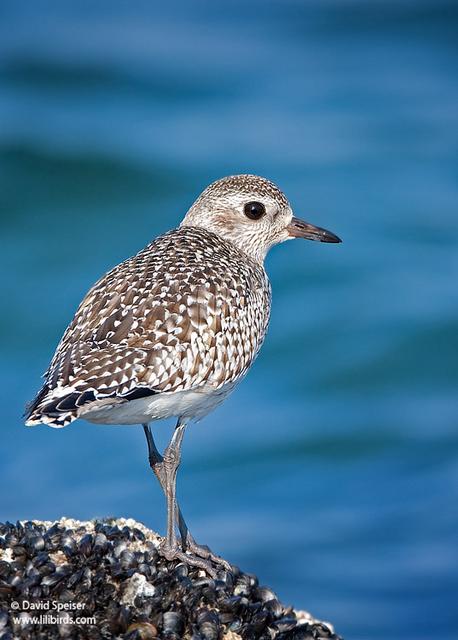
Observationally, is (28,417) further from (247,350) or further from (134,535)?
(247,350)

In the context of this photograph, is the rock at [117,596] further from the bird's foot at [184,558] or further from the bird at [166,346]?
the bird at [166,346]

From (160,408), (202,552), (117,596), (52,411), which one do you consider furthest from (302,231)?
(117,596)

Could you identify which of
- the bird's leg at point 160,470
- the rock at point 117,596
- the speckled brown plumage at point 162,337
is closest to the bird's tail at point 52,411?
the speckled brown plumage at point 162,337

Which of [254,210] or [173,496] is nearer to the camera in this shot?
[173,496]

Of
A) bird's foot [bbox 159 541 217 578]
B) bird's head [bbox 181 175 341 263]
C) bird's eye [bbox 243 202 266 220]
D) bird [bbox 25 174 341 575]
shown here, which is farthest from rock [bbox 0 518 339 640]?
bird's eye [bbox 243 202 266 220]

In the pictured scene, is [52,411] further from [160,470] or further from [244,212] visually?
[244,212]

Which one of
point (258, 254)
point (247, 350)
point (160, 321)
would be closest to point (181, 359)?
point (160, 321)
